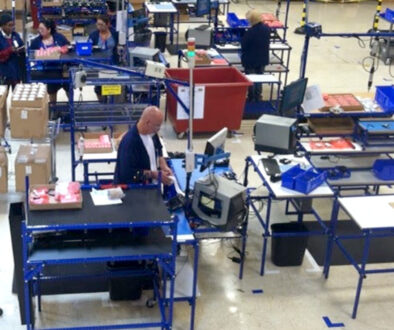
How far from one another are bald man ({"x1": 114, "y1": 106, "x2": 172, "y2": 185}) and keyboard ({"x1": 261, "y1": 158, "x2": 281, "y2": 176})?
113cm

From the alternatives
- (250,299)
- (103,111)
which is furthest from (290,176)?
(103,111)

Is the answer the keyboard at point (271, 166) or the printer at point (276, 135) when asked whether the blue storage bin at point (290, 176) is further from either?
the printer at point (276, 135)

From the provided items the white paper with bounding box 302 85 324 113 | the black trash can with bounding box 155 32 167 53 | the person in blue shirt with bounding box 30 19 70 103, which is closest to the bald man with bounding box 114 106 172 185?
the white paper with bounding box 302 85 324 113

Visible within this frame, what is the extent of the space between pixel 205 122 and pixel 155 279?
378cm

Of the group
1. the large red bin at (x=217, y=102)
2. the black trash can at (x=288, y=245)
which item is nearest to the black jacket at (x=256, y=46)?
the large red bin at (x=217, y=102)

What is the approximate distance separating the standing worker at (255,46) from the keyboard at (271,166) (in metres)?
3.60

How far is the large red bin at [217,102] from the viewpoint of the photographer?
8844mm

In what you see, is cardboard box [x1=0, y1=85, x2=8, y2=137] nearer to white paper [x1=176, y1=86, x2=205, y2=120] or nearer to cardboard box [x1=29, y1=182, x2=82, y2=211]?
white paper [x1=176, y1=86, x2=205, y2=120]

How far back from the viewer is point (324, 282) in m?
6.23

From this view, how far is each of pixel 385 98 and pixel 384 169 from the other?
35.3 inches

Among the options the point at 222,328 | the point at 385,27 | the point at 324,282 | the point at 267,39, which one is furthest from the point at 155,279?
the point at 385,27

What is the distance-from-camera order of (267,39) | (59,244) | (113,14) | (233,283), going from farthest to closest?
(113,14) → (267,39) → (233,283) → (59,244)

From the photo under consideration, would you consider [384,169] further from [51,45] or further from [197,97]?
[51,45]

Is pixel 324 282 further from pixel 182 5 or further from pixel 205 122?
pixel 182 5
